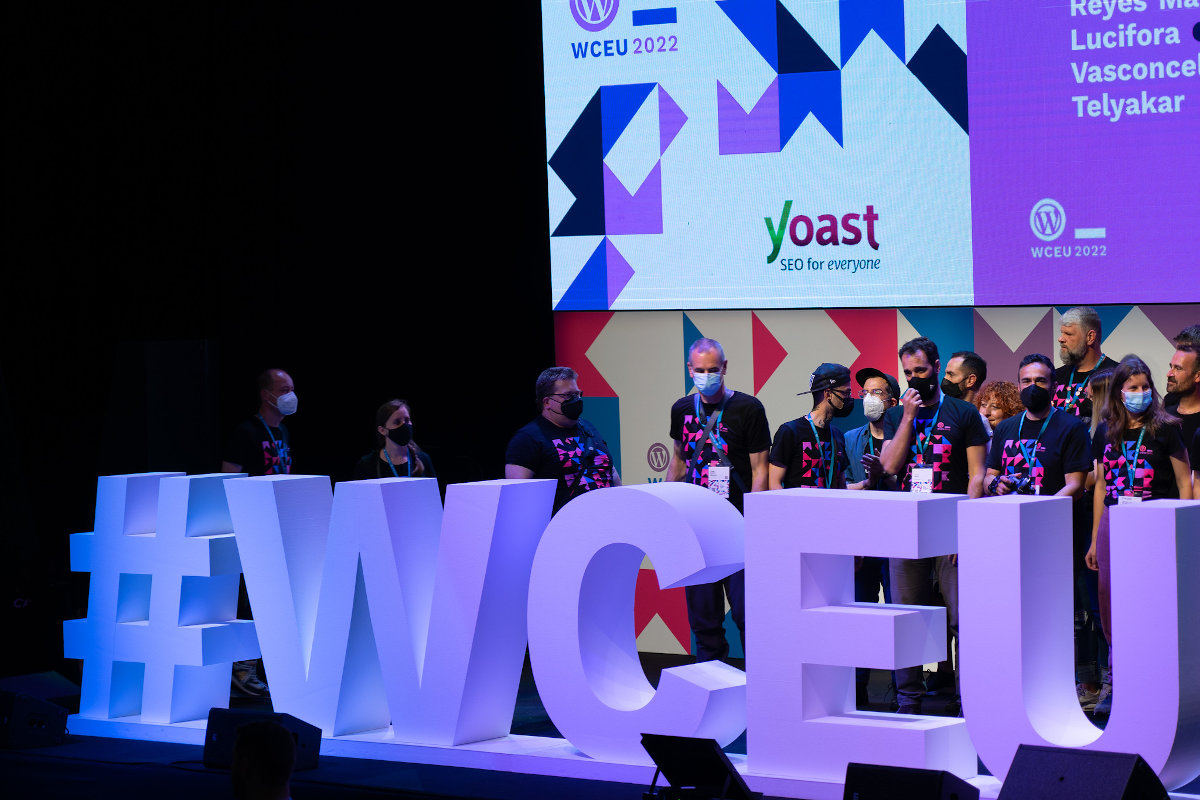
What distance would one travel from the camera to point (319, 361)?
653 cm

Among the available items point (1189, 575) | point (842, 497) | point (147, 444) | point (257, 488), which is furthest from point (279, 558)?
point (1189, 575)

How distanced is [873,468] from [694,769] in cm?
209

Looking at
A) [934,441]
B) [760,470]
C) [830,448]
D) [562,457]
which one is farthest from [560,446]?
[934,441]

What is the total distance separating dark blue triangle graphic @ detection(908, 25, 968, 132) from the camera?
6281 millimetres

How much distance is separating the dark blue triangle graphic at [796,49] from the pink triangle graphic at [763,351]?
3.74 ft

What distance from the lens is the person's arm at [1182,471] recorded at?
5.04m

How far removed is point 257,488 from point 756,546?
5.92 feet

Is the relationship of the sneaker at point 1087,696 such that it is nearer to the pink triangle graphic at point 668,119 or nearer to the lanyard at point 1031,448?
the lanyard at point 1031,448

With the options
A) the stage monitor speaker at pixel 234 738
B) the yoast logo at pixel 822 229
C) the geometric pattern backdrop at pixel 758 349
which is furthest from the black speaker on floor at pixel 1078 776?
the yoast logo at pixel 822 229

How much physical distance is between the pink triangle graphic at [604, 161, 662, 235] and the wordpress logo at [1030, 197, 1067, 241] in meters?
1.73

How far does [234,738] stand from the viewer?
15.3ft

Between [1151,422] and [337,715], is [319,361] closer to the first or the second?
[337,715]

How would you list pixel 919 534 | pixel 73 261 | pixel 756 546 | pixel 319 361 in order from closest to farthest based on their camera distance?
pixel 919 534 < pixel 756 546 < pixel 73 261 < pixel 319 361

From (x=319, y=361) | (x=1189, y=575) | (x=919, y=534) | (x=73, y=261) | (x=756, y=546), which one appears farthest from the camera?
(x=319, y=361)
